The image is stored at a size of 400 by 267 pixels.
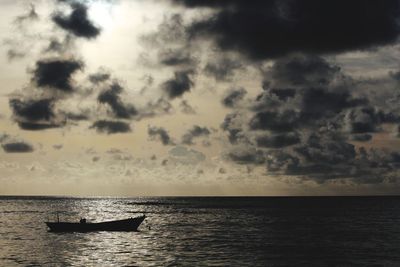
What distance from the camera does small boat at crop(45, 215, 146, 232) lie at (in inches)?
3632

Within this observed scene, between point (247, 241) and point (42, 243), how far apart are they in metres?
29.7

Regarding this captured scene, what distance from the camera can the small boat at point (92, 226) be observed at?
92250 mm

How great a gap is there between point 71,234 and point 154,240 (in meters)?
17.8

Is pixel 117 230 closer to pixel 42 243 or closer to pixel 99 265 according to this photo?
pixel 42 243

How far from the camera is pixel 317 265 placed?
54656 mm

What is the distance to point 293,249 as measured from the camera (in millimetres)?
68188

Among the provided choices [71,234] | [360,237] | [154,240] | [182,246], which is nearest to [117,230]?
[71,234]

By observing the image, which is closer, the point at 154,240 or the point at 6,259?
the point at 6,259

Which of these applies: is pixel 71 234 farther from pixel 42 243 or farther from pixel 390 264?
pixel 390 264

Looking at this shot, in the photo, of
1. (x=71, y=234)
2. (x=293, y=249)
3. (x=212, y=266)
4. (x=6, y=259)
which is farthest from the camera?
(x=71, y=234)

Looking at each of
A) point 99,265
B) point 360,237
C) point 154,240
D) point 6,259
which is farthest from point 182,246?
point 360,237

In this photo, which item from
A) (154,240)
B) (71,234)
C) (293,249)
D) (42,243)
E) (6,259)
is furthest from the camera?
(71,234)

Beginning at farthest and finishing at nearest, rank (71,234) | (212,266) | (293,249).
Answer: (71,234)
(293,249)
(212,266)

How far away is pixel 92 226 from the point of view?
305 ft
